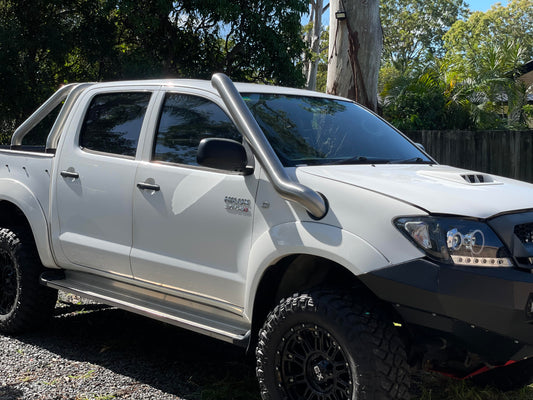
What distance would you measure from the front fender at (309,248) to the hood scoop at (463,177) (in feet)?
2.41

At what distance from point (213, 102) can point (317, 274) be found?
128 centimetres

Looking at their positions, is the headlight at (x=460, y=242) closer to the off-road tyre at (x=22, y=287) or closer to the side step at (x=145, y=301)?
the side step at (x=145, y=301)

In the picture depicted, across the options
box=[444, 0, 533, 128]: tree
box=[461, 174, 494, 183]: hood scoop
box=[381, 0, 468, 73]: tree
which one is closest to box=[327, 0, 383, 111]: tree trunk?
box=[461, 174, 494, 183]: hood scoop

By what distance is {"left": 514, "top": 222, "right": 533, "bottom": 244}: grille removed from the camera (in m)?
3.41

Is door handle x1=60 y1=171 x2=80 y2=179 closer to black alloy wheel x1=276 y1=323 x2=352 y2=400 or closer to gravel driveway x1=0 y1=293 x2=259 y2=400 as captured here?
gravel driveway x1=0 y1=293 x2=259 y2=400

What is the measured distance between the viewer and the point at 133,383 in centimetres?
469

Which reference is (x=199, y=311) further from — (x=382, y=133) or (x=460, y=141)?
(x=460, y=141)

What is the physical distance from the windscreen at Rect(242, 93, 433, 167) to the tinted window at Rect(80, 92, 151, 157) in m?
0.90

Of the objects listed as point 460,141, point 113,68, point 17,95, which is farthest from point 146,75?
point 460,141

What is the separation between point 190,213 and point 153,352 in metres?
1.55

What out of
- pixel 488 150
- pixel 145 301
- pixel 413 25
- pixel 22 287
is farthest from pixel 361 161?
pixel 413 25

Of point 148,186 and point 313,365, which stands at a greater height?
point 148,186

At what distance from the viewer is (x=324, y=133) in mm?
4566

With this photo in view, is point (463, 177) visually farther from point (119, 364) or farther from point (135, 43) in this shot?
point (135, 43)
